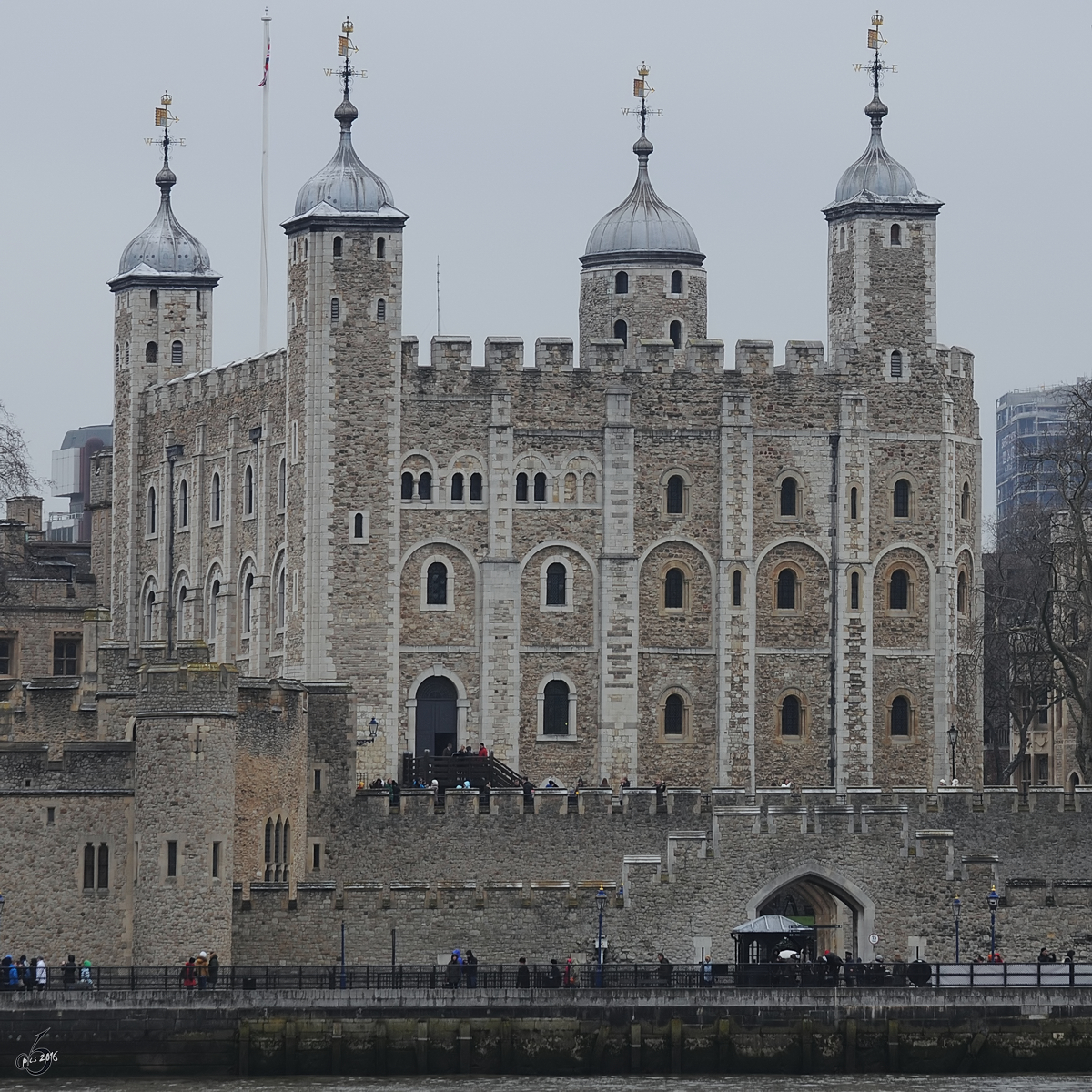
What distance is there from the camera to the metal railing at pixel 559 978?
63844 mm

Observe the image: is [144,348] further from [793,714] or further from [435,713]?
[793,714]

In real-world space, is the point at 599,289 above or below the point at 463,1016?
above

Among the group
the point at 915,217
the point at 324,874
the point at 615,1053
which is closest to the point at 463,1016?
the point at 615,1053

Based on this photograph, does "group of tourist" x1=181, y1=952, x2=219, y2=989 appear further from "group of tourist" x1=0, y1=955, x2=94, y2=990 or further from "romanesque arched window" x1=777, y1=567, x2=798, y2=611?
"romanesque arched window" x1=777, y1=567, x2=798, y2=611

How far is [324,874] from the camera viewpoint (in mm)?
77812

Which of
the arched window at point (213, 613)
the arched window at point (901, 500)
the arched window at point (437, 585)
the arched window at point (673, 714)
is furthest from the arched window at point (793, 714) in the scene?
the arched window at point (213, 613)

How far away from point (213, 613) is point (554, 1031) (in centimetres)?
3614

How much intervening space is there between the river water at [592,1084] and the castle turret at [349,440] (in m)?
26.8

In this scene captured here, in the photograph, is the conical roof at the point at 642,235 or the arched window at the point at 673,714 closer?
the arched window at the point at 673,714

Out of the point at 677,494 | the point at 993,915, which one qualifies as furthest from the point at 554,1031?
the point at 677,494

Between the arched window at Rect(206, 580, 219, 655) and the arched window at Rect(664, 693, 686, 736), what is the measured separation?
1277cm

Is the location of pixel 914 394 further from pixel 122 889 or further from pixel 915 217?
pixel 122 889

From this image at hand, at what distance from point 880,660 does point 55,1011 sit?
111ft

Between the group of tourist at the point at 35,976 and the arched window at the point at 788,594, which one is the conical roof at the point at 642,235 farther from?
the group of tourist at the point at 35,976
